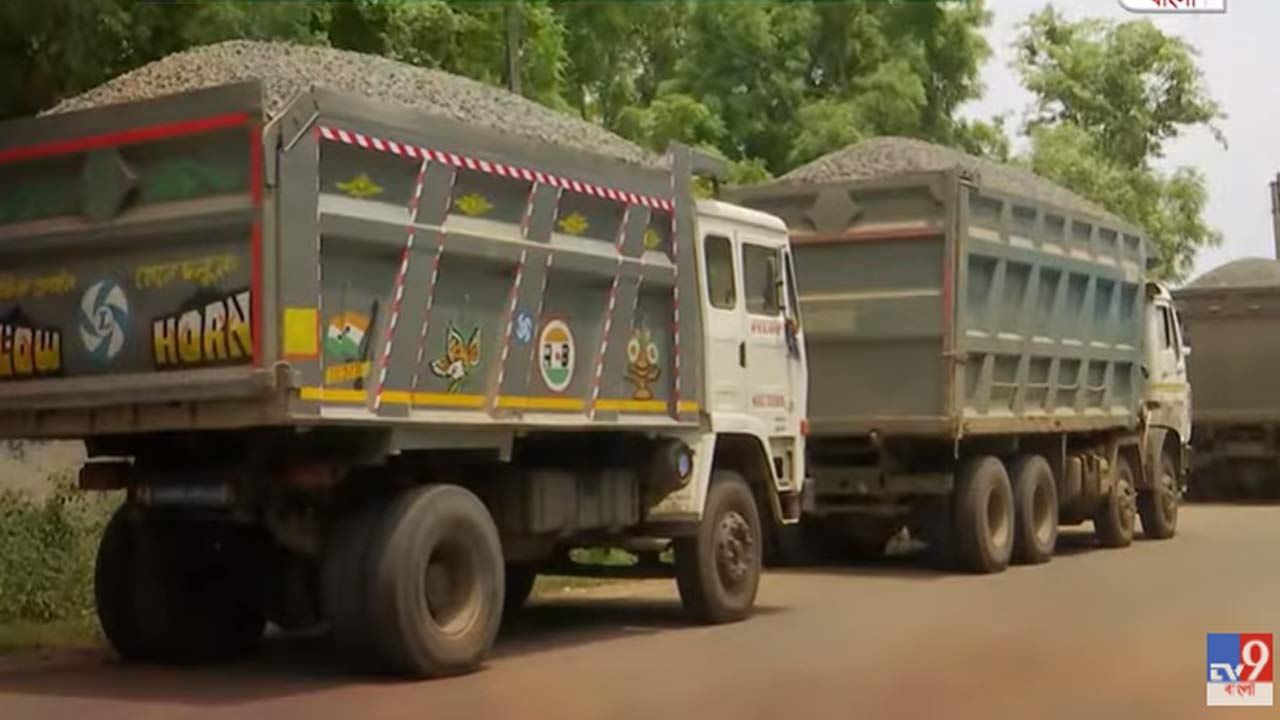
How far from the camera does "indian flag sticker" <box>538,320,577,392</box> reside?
9.38 meters

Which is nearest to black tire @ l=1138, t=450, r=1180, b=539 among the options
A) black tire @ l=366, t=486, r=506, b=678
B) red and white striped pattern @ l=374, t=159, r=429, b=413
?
black tire @ l=366, t=486, r=506, b=678

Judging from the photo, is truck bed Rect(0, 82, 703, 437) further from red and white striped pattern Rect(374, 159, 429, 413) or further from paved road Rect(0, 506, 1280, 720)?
paved road Rect(0, 506, 1280, 720)

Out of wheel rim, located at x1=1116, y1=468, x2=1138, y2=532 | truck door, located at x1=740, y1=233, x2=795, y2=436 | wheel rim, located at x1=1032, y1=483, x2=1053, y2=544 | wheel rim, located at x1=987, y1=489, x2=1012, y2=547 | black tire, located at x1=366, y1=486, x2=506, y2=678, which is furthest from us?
wheel rim, located at x1=1116, y1=468, x2=1138, y2=532

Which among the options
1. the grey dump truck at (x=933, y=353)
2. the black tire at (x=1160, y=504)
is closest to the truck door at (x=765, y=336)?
the grey dump truck at (x=933, y=353)

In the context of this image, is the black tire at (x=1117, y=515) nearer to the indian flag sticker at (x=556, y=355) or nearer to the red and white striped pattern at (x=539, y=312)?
the indian flag sticker at (x=556, y=355)

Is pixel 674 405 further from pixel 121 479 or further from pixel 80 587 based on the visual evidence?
pixel 80 587

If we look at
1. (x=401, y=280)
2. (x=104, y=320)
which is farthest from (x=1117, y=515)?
(x=104, y=320)

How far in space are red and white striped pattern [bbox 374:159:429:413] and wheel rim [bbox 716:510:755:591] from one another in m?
3.23

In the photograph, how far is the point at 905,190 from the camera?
13867mm

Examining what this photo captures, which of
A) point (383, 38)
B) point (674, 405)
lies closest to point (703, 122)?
point (674, 405)

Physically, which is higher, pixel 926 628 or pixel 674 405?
pixel 674 405

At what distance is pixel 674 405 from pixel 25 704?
4094 mm

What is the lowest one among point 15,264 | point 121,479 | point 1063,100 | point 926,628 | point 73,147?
point 926,628

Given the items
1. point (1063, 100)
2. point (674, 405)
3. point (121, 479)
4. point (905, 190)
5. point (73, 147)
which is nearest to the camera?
point (73, 147)
